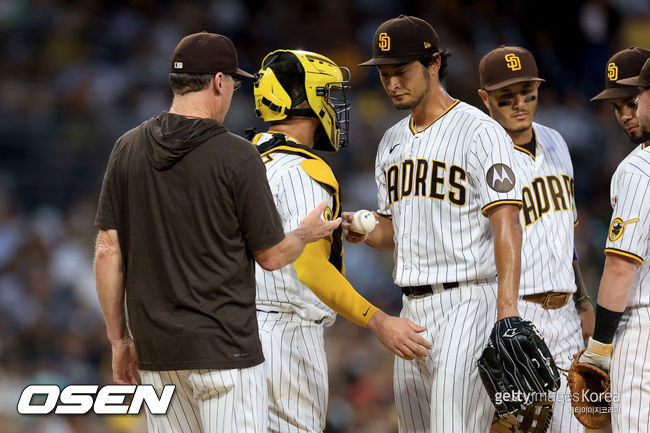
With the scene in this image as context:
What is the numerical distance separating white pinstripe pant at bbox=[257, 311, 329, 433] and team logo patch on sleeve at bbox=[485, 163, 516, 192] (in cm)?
104

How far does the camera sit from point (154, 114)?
917 centimetres

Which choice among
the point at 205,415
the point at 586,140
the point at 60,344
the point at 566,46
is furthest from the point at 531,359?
the point at 566,46

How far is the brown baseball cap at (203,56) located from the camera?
3.12 meters

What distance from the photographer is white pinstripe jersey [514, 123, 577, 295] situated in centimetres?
422

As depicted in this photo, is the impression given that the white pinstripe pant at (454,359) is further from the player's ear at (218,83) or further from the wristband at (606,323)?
the player's ear at (218,83)

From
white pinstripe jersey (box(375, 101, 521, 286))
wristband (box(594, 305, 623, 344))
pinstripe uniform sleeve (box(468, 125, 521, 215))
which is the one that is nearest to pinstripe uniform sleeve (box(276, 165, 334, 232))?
white pinstripe jersey (box(375, 101, 521, 286))

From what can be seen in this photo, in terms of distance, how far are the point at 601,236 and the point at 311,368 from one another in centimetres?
500

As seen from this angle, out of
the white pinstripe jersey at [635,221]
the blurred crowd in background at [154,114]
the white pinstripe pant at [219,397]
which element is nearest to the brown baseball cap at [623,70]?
the white pinstripe jersey at [635,221]

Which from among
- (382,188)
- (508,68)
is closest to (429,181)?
(382,188)

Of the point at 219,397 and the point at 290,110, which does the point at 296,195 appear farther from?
the point at 219,397

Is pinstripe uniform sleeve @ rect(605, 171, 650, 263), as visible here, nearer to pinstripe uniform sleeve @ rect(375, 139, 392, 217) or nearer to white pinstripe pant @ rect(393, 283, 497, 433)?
white pinstripe pant @ rect(393, 283, 497, 433)

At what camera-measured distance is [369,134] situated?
912 cm

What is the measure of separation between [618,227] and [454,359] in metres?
0.90

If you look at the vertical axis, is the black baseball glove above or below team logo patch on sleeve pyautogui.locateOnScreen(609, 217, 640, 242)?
below
